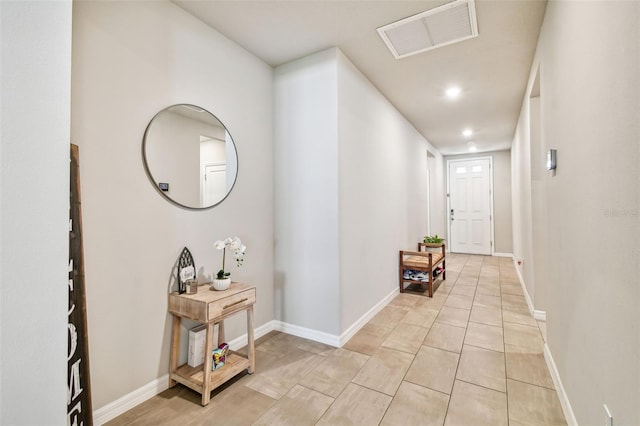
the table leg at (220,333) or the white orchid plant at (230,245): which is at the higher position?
the white orchid plant at (230,245)

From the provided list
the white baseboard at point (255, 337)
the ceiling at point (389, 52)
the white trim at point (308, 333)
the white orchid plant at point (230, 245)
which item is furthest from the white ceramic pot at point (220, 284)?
the ceiling at point (389, 52)

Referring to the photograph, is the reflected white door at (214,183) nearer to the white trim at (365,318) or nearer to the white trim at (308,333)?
the white trim at (308,333)

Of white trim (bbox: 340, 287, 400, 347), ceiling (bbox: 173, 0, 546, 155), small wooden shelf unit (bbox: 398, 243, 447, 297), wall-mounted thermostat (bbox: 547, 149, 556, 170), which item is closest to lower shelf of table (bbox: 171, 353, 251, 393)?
white trim (bbox: 340, 287, 400, 347)

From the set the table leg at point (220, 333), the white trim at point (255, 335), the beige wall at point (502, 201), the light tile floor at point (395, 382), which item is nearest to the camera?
the light tile floor at point (395, 382)

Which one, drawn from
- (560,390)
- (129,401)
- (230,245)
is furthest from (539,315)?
(129,401)

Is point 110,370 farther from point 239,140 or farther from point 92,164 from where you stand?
point 239,140

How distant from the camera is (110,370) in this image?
163 centimetres

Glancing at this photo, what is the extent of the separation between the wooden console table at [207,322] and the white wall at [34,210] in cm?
84

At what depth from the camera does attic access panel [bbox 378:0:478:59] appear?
6.88 ft

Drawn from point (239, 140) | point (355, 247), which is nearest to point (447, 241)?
point (355, 247)

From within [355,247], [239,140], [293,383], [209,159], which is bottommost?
[293,383]

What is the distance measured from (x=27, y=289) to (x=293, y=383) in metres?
1.58

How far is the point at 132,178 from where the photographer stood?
5.73ft

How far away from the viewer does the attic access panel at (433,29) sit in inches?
82.5
